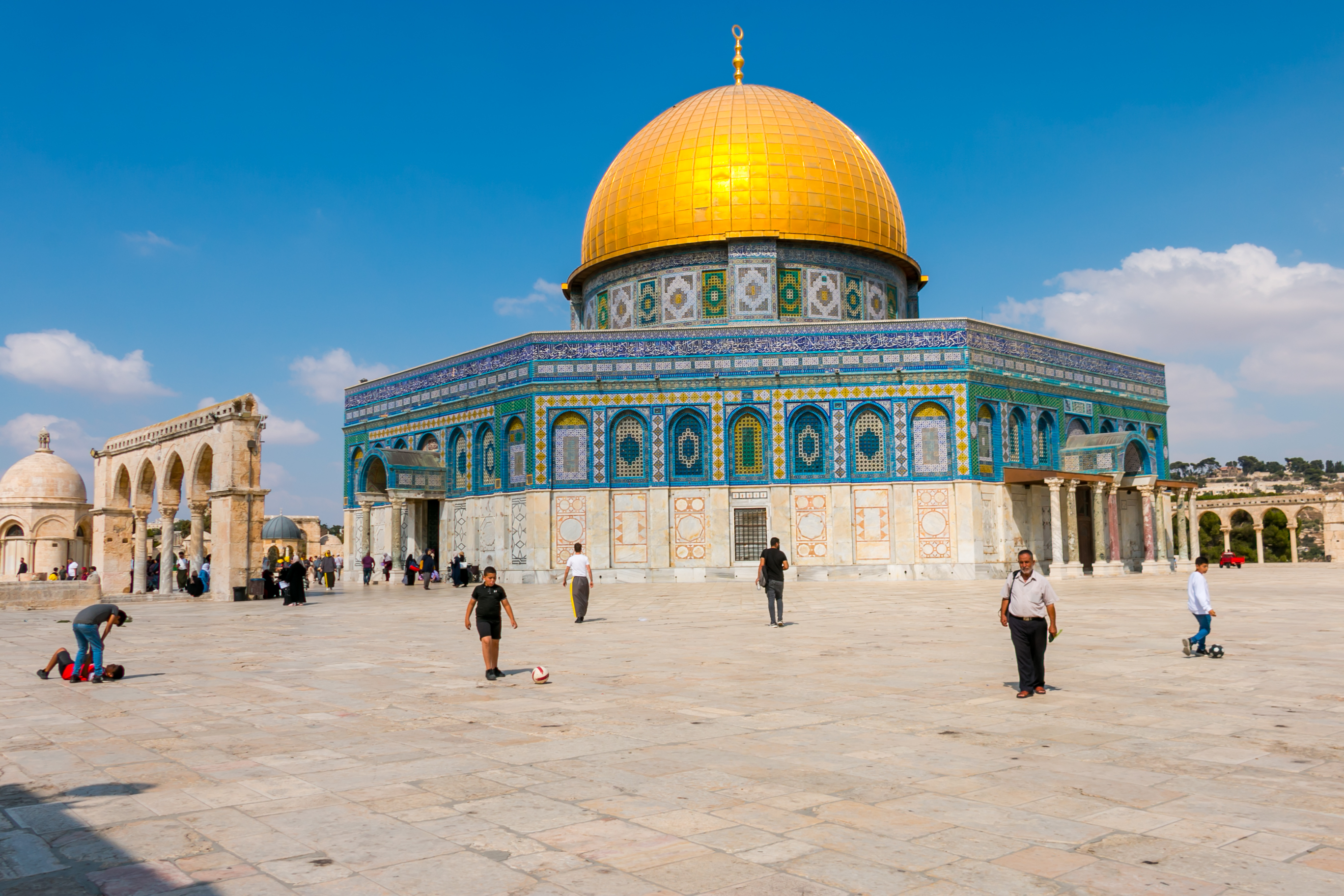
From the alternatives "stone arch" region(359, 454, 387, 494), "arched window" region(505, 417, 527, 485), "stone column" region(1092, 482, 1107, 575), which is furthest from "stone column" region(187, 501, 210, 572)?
"stone column" region(1092, 482, 1107, 575)

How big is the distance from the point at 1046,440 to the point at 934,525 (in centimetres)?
556

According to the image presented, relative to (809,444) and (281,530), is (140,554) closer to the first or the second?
(809,444)

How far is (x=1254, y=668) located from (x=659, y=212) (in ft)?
88.7

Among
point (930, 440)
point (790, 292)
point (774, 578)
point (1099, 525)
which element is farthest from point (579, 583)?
point (1099, 525)

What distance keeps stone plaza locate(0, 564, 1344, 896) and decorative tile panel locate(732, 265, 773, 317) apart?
21.9m

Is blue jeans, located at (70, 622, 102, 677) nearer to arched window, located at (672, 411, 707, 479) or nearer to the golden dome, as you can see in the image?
arched window, located at (672, 411, 707, 479)

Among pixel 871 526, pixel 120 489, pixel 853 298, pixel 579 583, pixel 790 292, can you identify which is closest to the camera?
pixel 579 583

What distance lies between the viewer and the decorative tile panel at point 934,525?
29234 millimetres

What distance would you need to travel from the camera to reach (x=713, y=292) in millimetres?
33812

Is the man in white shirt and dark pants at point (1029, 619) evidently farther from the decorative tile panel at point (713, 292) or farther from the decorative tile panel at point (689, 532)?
the decorative tile panel at point (713, 292)

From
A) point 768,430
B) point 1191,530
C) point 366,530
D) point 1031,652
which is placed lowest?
point 1031,652

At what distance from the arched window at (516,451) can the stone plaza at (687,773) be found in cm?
1858

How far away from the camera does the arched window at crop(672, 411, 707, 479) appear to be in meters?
30.4

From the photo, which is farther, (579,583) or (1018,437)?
(1018,437)
